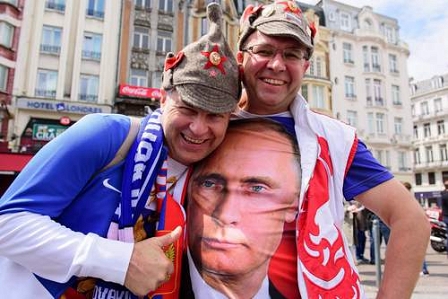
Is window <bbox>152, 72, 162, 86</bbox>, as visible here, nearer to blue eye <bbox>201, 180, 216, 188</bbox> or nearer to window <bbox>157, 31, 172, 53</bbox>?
window <bbox>157, 31, 172, 53</bbox>

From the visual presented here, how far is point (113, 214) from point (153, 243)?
21cm

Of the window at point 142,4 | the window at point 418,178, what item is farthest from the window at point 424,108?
the window at point 142,4

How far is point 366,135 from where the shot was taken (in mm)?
28641

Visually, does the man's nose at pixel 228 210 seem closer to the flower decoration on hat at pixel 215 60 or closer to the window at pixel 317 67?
the flower decoration on hat at pixel 215 60

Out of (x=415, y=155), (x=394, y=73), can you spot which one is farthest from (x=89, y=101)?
(x=415, y=155)

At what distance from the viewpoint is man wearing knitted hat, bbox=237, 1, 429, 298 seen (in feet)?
4.79

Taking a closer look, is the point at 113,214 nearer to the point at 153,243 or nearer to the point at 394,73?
the point at 153,243

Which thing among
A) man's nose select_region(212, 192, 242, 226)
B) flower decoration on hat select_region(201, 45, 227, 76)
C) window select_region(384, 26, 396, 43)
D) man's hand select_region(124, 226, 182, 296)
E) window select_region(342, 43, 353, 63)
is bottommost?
man's hand select_region(124, 226, 182, 296)

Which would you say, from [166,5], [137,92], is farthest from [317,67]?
[137,92]

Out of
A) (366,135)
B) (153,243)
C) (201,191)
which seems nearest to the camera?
(153,243)

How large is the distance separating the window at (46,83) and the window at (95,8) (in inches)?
169

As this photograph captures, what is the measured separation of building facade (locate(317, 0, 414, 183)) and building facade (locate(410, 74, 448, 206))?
1432 centimetres

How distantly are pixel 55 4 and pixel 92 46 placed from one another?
3.09 metres

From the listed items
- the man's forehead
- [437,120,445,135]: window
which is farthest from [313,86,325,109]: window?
[437,120,445,135]: window
